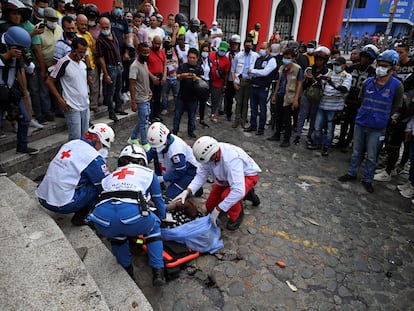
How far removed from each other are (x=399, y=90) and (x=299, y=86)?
2.10 meters

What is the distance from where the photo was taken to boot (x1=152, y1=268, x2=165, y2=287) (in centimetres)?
294

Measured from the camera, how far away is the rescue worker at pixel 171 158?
13.6 feet

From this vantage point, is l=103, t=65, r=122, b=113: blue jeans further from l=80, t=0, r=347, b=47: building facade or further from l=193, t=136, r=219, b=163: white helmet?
l=80, t=0, r=347, b=47: building facade

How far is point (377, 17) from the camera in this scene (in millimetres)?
34031

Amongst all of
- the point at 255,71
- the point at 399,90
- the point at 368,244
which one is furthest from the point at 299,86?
the point at 368,244

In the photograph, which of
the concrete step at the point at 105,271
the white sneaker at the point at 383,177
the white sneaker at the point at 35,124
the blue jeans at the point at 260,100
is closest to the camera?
the concrete step at the point at 105,271

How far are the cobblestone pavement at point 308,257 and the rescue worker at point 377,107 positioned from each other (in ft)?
2.09

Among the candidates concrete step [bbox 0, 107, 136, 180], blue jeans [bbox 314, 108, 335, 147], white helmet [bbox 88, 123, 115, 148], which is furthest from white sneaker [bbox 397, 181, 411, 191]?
concrete step [bbox 0, 107, 136, 180]

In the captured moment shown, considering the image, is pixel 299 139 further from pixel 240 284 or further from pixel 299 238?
pixel 240 284

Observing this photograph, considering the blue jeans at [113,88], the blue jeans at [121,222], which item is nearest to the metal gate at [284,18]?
the blue jeans at [113,88]

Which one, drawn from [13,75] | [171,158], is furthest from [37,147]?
[171,158]

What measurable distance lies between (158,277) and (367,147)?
4.06 metres

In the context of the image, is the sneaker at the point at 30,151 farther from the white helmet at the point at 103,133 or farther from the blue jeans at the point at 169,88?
the blue jeans at the point at 169,88

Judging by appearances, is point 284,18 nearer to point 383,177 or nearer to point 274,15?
point 274,15
